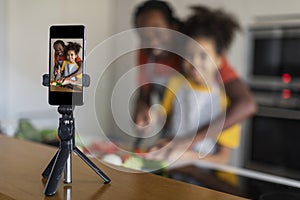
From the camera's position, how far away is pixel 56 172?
70cm

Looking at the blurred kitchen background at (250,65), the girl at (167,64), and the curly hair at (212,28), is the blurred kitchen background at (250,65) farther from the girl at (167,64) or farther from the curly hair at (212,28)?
the curly hair at (212,28)

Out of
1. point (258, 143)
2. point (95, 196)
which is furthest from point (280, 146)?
point (95, 196)

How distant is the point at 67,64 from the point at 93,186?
203mm

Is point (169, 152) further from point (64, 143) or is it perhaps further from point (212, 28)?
point (212, 28)

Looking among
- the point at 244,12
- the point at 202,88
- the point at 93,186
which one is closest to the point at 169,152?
the point at 93,186

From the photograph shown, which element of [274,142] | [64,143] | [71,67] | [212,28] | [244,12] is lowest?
[274,142]

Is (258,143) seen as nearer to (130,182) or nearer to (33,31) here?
(33,31)

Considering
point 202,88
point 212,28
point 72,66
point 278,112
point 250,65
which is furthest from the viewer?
point 250,65

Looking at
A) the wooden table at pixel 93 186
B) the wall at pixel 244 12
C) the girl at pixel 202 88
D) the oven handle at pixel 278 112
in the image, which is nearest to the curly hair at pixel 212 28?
the girl at pixel 202 88

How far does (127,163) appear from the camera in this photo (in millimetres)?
1015

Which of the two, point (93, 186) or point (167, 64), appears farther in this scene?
point (167, 64)

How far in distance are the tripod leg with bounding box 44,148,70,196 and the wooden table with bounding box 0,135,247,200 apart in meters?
0.01

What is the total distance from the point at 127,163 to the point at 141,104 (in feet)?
3.72

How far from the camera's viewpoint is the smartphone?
68cm
